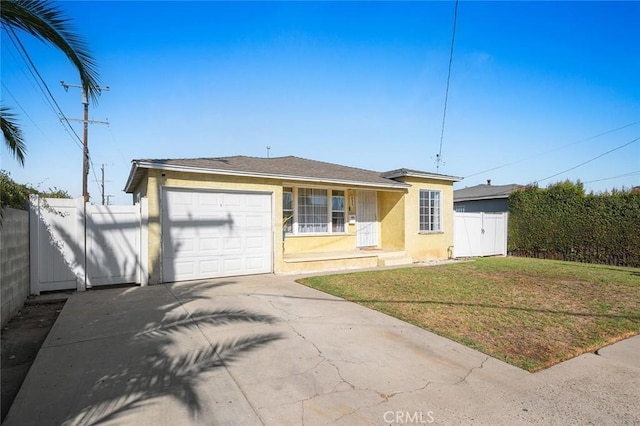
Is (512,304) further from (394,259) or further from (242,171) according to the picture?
(242,171)

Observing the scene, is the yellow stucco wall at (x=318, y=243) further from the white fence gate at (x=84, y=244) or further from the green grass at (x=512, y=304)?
the white fence gate at (x=84, y=244)

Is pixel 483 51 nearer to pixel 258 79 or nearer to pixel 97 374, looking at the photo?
pixel 258 79

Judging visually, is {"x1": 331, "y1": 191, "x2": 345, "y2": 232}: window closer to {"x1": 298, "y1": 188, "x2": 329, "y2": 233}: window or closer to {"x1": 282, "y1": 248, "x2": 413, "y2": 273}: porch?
A: {"x1": 298, "y1": 188, "x2": 329, "y2": 233}: window

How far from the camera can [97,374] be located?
3.81 metres

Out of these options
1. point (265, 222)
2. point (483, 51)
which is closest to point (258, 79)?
point (265, 222)

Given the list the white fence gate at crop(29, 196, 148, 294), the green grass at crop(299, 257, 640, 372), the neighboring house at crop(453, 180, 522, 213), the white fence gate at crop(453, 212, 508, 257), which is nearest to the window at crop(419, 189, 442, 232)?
the white fence gate at crop(453, 212, 508, 257)

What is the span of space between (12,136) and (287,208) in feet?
27.5

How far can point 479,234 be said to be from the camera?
16.9 metres

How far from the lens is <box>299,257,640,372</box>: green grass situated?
4.94 metres

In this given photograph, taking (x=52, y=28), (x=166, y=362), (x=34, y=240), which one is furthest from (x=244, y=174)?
(x=166, y=362)

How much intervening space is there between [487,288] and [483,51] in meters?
8.43

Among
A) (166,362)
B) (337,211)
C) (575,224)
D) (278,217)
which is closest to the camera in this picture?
(166,362)

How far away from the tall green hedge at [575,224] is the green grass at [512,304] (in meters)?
2.95

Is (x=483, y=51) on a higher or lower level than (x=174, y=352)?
higher
